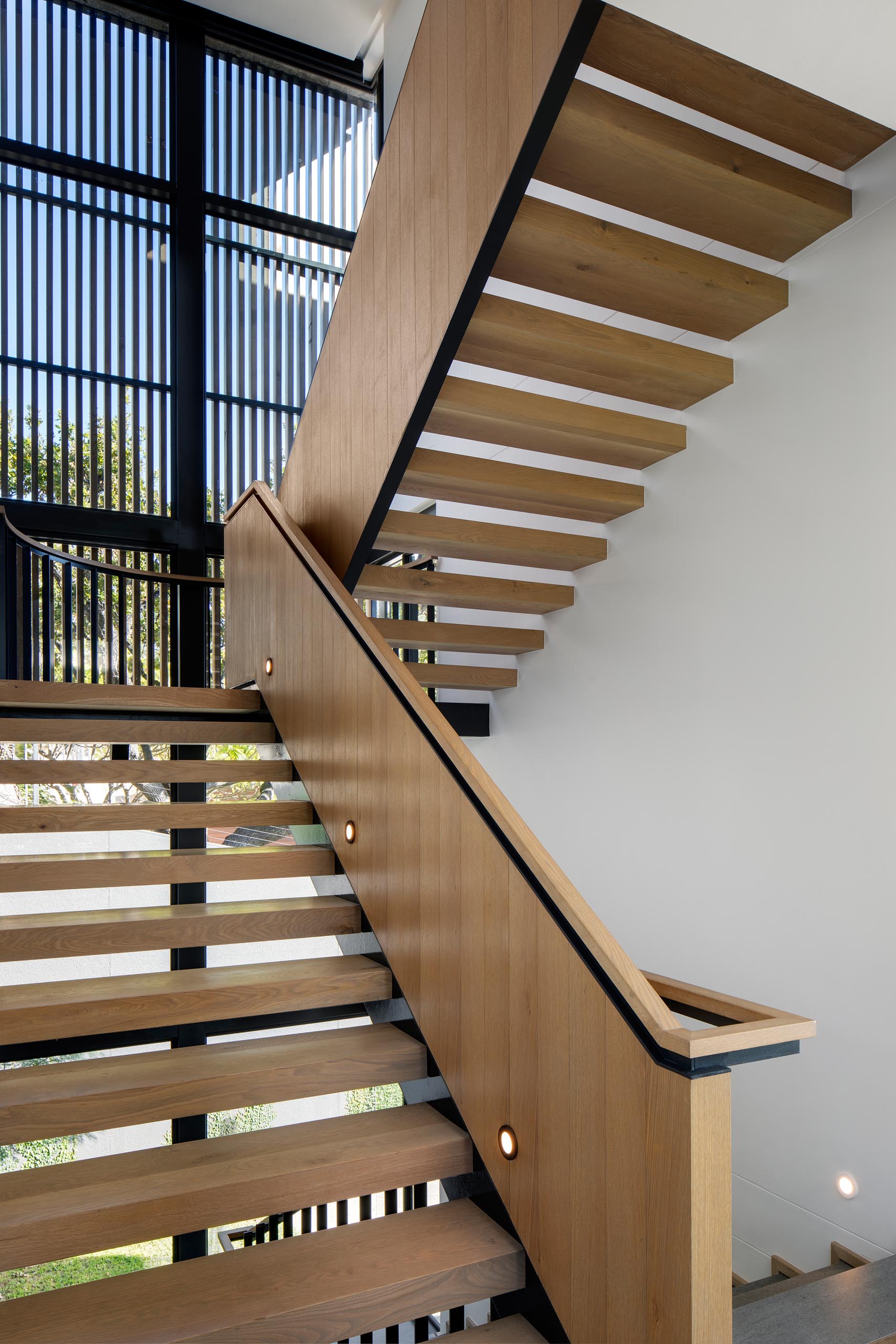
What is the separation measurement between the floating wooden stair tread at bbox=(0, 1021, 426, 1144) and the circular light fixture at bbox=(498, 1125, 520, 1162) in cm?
43

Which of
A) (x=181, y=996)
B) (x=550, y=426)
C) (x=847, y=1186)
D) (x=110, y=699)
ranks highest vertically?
(x=550, y=426)

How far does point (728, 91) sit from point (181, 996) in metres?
2.98

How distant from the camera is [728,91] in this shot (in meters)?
2.62

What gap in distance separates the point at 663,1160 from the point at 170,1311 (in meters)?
1.00

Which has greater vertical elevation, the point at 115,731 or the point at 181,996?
the point at 115,731

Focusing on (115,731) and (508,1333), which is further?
(115,731)

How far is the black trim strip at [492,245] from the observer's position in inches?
92.0

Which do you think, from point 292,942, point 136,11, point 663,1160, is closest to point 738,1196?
point 663,1160

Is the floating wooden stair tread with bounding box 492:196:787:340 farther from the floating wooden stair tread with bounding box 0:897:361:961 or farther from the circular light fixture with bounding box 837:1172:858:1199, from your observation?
the circular light fixture with bounding box 837:1172:858:1199

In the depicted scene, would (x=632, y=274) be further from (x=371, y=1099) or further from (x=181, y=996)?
(x=371, y=1099)

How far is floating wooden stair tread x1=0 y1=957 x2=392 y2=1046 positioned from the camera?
243 cm

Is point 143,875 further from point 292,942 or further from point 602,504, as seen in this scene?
point 292,942

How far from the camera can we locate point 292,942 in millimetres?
6141

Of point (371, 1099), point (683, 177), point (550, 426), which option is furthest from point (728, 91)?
point (371, 1099)
